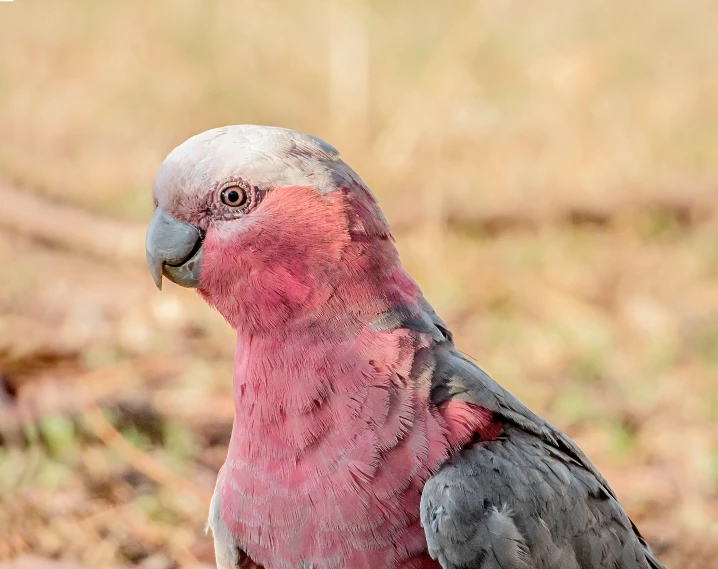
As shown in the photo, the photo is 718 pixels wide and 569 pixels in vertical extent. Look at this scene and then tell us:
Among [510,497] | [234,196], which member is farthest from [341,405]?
[234,196]

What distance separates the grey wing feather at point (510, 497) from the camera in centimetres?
189

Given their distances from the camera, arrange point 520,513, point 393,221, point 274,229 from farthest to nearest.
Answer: point 393,221
point 274,229
point 520,513

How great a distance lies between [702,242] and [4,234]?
217 inches

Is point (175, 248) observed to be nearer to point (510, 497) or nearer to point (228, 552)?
point (228, 552)

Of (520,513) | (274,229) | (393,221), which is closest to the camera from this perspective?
(520,513)

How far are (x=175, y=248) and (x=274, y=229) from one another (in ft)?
0.91

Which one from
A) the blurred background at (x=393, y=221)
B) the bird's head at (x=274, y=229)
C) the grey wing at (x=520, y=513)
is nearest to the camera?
the grey wing at (x=520, y=513)

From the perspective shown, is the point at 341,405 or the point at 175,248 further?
the point at 175,248

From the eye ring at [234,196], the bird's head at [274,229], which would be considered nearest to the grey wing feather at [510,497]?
the bird's head at [274,229]

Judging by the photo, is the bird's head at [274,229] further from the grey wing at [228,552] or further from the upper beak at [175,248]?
the grey wing at [228,552]

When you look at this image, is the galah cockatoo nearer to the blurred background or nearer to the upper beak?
the upper beak

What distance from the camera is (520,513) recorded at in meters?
1.95

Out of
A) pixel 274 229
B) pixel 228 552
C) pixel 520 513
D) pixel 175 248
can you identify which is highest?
pixel 274 229

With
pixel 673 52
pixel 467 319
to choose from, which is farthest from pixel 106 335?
pixel 673 52
